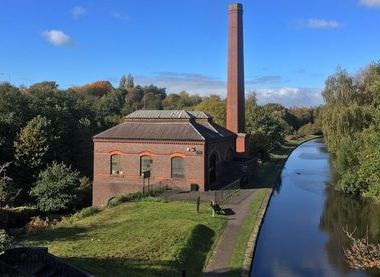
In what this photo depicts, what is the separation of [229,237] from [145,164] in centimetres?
1551

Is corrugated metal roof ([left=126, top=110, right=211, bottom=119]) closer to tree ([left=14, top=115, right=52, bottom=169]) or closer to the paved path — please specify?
the paved path

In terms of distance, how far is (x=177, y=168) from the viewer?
3628 cm

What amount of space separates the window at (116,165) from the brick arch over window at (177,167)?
4403mm

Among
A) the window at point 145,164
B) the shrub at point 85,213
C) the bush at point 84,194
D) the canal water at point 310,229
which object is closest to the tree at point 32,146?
the bush at point 84,194

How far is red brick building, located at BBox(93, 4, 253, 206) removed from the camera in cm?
3581

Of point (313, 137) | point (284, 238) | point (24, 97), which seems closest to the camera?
point (284, 238)

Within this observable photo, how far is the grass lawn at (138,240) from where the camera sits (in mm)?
17781

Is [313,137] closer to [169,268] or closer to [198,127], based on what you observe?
[198,127]

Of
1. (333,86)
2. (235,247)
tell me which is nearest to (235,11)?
(333,86)

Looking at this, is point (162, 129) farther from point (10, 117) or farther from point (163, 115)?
point (10, 117)

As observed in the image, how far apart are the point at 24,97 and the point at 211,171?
75.2 feet

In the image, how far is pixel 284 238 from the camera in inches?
993

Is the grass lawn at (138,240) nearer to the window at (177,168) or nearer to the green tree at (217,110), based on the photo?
the window at (177,168)

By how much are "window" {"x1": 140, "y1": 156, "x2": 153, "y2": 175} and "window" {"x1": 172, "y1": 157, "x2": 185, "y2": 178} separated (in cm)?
187
